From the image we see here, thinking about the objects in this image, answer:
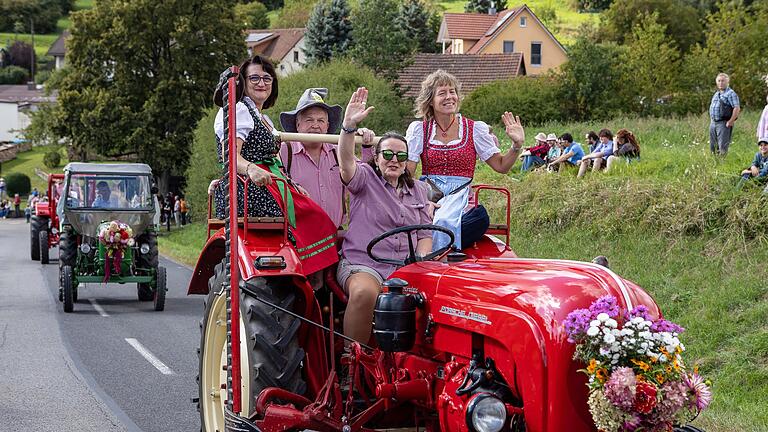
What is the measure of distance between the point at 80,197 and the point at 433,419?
44.5 ft

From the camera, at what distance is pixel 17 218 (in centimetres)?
6053

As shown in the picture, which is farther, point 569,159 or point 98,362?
point 569,159

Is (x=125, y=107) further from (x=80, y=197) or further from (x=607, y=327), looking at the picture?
(x=607, y=327)

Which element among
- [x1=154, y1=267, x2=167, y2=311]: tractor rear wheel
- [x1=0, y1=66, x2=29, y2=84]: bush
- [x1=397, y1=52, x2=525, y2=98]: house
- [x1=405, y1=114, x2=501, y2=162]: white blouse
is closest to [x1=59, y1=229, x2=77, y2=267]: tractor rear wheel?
[x1=154, y1=267, x2=167, y2=311]: tractor rear wheel

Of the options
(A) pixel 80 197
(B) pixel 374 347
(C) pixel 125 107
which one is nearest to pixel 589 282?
(B) pixel 374 347

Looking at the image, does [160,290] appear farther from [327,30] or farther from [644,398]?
[327,30]

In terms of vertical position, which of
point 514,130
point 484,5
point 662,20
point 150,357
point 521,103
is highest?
point 484,5

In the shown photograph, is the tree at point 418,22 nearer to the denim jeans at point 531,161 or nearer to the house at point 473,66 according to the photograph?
the house at point 473,66

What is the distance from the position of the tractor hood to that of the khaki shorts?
0.43 metres

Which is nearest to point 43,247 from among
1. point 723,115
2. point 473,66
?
point 723,115

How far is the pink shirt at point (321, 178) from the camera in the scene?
21.6 ft

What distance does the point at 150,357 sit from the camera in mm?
10672

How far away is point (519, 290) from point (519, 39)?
237ft

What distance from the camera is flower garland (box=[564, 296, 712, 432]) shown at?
3.96m
